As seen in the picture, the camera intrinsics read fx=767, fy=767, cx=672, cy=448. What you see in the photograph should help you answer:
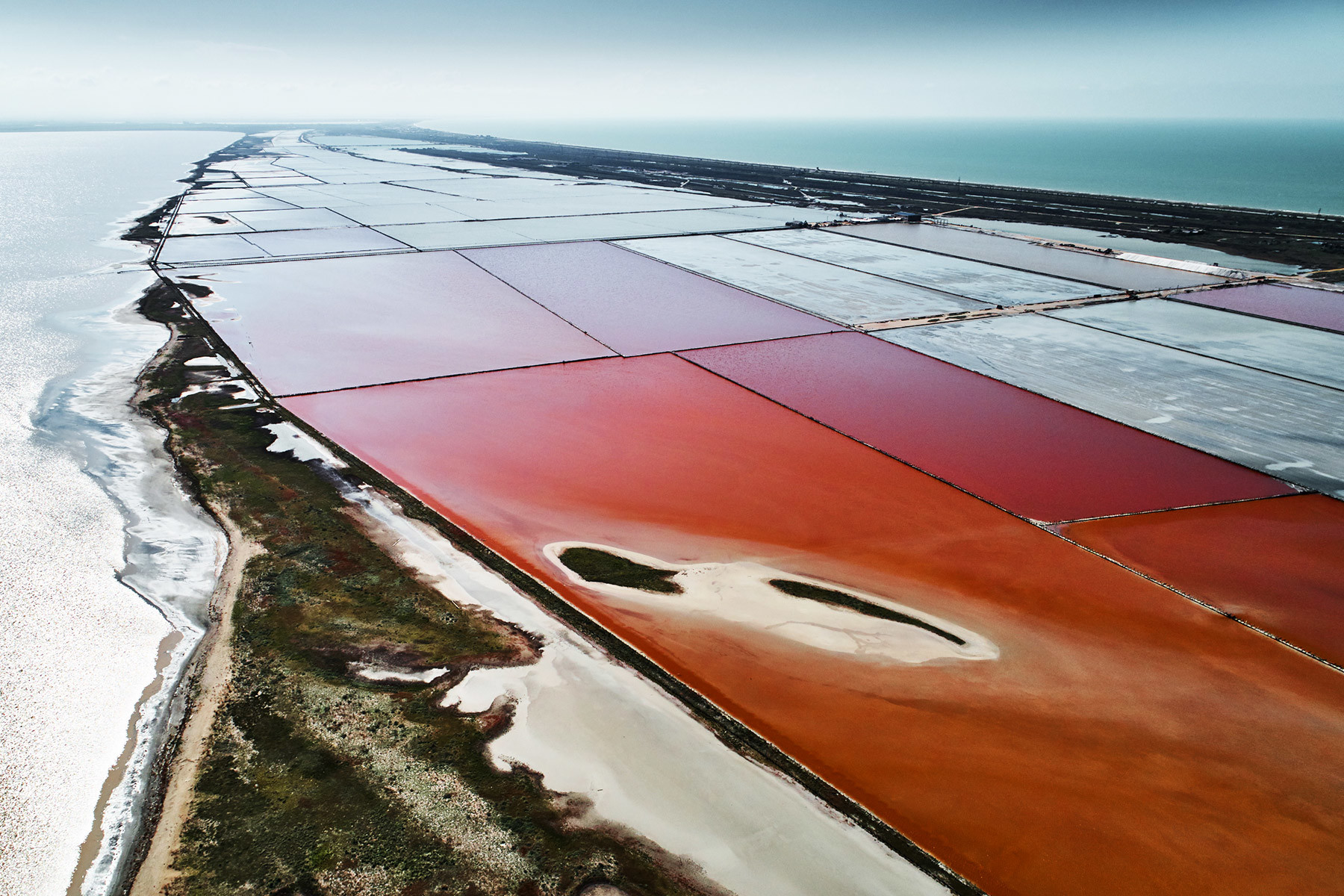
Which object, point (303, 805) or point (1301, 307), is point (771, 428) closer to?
point (303, 805)

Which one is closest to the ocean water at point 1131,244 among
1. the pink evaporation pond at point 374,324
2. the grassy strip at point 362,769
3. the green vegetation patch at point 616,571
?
the pink evaporation pond at point 374,324

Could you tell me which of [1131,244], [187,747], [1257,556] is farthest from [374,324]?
[1131,244]

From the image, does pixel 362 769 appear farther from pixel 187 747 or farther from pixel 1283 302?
pixel 1283 302

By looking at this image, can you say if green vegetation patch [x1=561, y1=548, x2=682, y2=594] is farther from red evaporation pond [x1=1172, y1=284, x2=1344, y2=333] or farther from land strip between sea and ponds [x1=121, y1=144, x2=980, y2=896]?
red evaporation pond [x1=1172, y1=284, x2=1344, y2=333]

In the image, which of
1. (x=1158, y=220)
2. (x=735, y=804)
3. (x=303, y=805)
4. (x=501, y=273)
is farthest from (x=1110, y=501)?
(x=1158, y=220)

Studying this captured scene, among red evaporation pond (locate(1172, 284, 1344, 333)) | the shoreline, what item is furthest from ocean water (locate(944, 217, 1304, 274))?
the shoreline

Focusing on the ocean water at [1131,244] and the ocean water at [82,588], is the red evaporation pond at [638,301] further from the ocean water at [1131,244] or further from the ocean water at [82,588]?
the ocean water at [1131,244]
